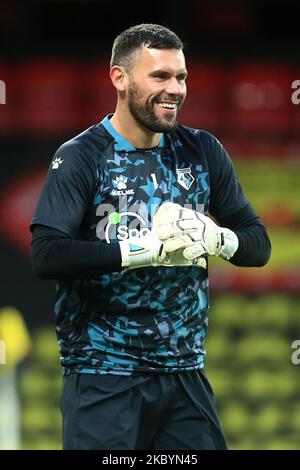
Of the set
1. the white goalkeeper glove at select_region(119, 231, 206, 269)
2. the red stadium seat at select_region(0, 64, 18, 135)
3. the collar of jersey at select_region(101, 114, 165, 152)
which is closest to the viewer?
the white goalkeeper glove at select_region(119, 231, 206, 269)

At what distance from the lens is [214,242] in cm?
353

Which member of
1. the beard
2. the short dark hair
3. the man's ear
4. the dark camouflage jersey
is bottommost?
the dark camouflage jersey

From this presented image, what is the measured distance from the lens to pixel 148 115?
3.60m

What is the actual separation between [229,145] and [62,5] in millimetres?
1199

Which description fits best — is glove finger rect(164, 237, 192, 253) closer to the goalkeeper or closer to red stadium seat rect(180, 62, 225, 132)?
the goalkeeper

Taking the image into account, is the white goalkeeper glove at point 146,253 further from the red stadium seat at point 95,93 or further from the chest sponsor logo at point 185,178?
the red stadium seat at point 95,93

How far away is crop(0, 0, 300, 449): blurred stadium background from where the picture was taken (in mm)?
6309

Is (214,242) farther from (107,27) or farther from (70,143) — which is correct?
(107,27)

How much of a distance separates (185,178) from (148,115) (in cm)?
23

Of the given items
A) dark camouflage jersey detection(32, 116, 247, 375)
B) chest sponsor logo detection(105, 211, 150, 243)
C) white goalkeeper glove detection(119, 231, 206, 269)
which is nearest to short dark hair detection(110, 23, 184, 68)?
dark camouflage jersey detection(32, 116, 247, 375)

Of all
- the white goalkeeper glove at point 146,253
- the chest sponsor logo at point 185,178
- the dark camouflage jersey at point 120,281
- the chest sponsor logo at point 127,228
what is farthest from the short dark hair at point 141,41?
the white goalkeeper glove at point 146,253

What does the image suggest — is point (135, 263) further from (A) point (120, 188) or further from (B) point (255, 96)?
(B) point (255, 96)

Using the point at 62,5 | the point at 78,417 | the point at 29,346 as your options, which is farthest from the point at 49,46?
the point at 78,417

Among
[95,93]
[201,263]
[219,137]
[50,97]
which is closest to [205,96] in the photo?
[219,137]
